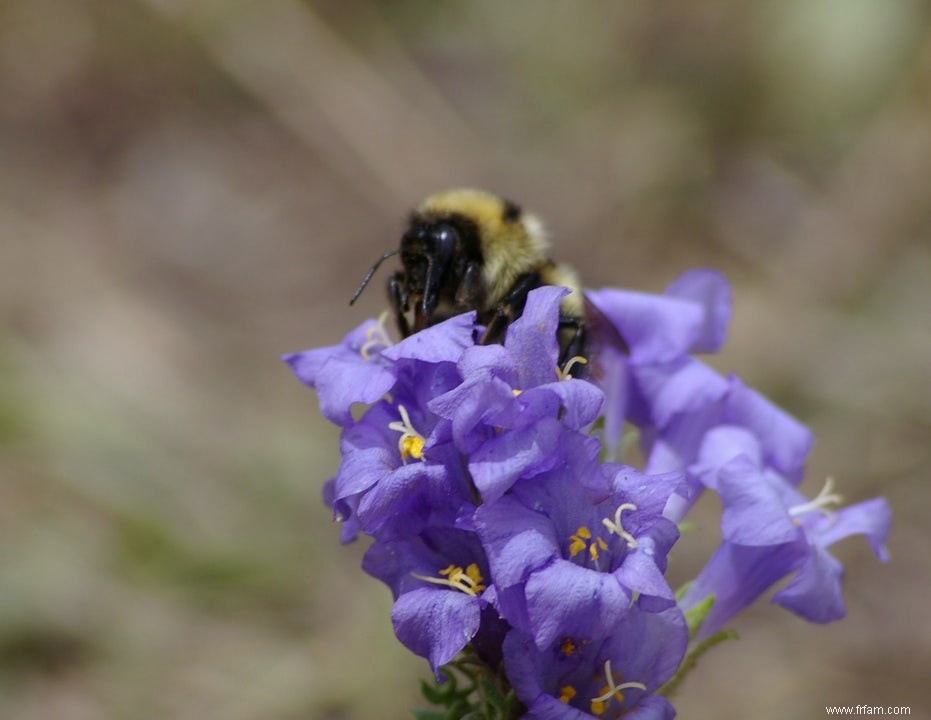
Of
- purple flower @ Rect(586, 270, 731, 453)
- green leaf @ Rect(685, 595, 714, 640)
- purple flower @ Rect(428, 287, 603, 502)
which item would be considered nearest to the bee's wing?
purple flower @ Rect(586, 270, 731, 453)

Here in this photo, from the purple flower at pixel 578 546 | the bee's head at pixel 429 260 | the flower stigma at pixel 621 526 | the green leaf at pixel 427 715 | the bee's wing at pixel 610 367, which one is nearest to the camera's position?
the purple flower at pixel 578 546

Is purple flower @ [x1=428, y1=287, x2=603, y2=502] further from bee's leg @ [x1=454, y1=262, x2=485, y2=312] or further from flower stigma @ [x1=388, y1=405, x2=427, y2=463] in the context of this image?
bee's leg @ [x1=454, y1=262, x2=485, y2=312]

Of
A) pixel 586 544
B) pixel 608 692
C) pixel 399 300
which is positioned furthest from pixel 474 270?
pixel 608 692

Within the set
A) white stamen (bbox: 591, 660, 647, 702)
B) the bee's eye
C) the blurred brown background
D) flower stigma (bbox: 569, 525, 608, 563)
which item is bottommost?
white stamen (bbox: 591, 660, 647, 702)

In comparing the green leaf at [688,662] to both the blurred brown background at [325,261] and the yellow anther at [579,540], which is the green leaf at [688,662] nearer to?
the yellow anther at [579,540]

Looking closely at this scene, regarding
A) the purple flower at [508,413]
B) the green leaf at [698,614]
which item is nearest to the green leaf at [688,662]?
the green leaf at [698,614]

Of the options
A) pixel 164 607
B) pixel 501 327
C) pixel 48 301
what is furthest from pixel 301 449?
pixel 501 327
